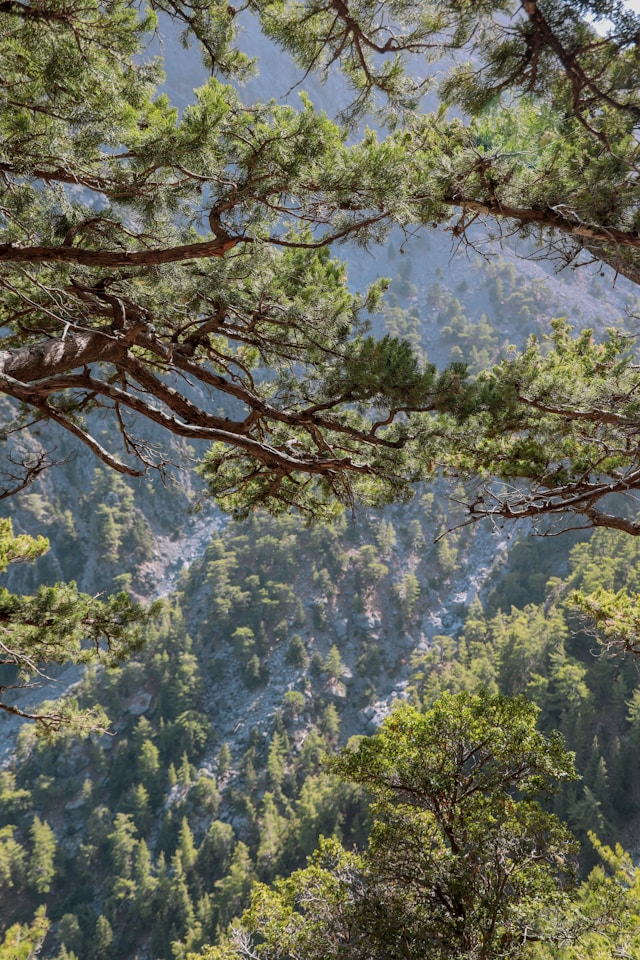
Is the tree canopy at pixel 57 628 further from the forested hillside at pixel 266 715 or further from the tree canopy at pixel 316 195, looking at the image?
the forested hillside at pixel 266 715

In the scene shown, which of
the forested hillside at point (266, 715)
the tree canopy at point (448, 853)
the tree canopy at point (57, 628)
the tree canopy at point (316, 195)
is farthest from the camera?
the forested hillside at point (266, 715)

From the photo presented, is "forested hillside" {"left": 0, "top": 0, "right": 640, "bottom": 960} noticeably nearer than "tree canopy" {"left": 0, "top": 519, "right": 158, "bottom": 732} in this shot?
Yes

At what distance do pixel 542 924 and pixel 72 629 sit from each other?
3303 mm

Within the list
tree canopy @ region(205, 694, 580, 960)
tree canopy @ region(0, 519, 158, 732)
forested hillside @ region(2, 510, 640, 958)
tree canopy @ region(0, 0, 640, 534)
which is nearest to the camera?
tree canopy @ region(0, 0, 640, 534)

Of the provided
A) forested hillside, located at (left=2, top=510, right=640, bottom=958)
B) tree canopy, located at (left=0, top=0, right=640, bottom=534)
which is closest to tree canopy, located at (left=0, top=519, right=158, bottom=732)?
tree canopy, located at (left=0, top=0, right=640, bottom=534)

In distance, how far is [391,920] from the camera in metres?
4.14

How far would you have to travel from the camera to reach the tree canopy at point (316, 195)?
203cm

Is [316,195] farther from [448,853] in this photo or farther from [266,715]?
[266,715]

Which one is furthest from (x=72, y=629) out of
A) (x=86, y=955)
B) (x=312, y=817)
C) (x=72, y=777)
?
(x=72, y=777)

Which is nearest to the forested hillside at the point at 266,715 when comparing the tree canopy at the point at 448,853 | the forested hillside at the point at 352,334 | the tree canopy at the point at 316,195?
the tree canopy at the point at 448,853

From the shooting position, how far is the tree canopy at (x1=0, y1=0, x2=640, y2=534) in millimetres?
2027

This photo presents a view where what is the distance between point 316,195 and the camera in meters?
2.46

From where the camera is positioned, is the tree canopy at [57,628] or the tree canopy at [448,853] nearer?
the tree canopy at [57,628]

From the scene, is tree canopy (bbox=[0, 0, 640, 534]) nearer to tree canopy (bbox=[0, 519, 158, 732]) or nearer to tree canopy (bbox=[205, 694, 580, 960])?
tree canopy (bbox=[0, 519, 158, 732])
